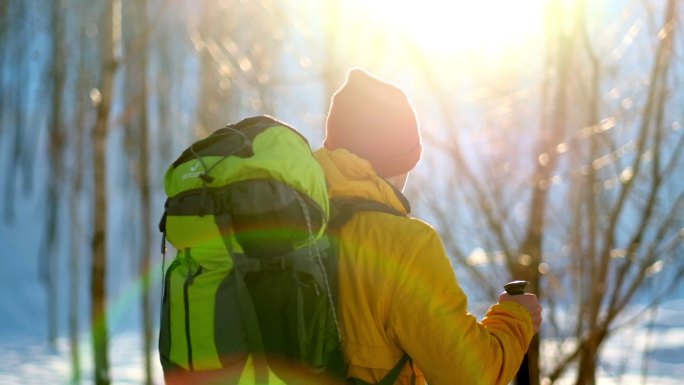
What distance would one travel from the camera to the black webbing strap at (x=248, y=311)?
69.4 inches

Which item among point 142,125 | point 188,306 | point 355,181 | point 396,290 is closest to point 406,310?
point 396,290

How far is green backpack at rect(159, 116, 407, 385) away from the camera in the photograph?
1.78 m

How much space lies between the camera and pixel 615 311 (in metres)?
4.17

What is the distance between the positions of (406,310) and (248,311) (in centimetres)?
33

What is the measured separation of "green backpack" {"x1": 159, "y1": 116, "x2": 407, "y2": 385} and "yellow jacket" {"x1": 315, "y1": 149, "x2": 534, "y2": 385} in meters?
0.10

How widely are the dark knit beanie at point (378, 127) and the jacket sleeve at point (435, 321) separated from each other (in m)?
0.27

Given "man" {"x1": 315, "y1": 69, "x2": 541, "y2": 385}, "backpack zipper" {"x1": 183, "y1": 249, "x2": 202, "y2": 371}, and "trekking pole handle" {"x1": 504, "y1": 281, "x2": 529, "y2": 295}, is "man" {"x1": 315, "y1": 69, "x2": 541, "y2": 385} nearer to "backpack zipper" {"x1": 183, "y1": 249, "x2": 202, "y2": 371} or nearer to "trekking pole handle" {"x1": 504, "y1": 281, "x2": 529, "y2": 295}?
"trekking pole handle" {"x1": 504, "y1": 281, "x2": 529, "y2": 295}

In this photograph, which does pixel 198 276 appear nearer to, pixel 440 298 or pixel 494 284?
pixel 440 298

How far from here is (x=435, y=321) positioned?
1856 millimetres

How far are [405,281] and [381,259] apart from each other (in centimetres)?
7

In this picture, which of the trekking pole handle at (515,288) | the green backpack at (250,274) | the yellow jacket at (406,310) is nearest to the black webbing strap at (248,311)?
the green backpack at (250,274)

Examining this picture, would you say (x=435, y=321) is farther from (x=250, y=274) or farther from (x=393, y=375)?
(x=250, y=274)

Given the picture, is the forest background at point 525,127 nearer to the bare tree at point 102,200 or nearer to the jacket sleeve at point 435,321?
the bare tree at point 102,200

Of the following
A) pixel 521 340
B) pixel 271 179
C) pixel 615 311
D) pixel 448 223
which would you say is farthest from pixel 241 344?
pixel 448 223
